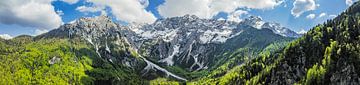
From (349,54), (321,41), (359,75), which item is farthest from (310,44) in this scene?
(359,75)

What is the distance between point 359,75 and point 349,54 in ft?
46.7

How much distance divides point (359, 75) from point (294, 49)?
52.1m

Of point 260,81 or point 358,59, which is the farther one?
point 260,81

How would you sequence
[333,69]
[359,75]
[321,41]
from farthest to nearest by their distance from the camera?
[321,41] → [333,69] → [359,75]

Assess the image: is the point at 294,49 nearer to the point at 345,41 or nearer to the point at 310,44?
the point at 310,44

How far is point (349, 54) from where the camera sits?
159 meters

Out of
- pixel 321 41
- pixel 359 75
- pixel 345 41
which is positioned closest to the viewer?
pixel 359 75

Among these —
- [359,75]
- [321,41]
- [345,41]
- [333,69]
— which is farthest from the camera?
[321,41]

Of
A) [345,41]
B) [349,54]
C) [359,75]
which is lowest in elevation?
[359,75]

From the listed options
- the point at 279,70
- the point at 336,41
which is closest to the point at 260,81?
the point at 279,70

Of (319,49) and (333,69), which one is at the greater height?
(319,49)

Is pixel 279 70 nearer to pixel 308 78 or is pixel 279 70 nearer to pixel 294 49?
pixel 294 49

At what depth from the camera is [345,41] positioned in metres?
173

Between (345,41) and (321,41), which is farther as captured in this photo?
(321,41)
